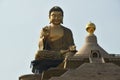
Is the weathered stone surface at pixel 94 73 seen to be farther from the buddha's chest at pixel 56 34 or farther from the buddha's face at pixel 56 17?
the buddha's face at pixel 56 17

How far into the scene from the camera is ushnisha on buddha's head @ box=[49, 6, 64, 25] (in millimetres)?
23797

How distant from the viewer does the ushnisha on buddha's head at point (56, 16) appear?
23.8 metres

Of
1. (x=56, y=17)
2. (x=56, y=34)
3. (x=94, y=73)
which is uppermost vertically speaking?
(x=56, y=17)

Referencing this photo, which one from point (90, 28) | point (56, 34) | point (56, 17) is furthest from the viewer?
point (56, 17)

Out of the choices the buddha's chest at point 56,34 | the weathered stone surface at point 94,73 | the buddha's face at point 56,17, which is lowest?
the weathered stone surface at point 94,73

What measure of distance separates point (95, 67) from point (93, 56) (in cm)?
289

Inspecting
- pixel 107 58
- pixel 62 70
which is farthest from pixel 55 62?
pixel 62 70

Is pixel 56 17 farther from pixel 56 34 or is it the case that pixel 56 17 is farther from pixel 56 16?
pixel 56 34

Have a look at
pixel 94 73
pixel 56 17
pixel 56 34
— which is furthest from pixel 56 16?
pixel 94 73

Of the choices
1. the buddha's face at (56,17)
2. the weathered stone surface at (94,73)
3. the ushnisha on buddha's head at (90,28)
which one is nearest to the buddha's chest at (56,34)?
the buddha's face at (56,17)

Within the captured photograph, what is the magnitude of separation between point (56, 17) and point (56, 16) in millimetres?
45

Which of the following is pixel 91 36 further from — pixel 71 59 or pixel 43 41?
pixel 71 59

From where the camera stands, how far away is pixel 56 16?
2380 cm

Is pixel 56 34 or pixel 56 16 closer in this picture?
pixel 56 34
